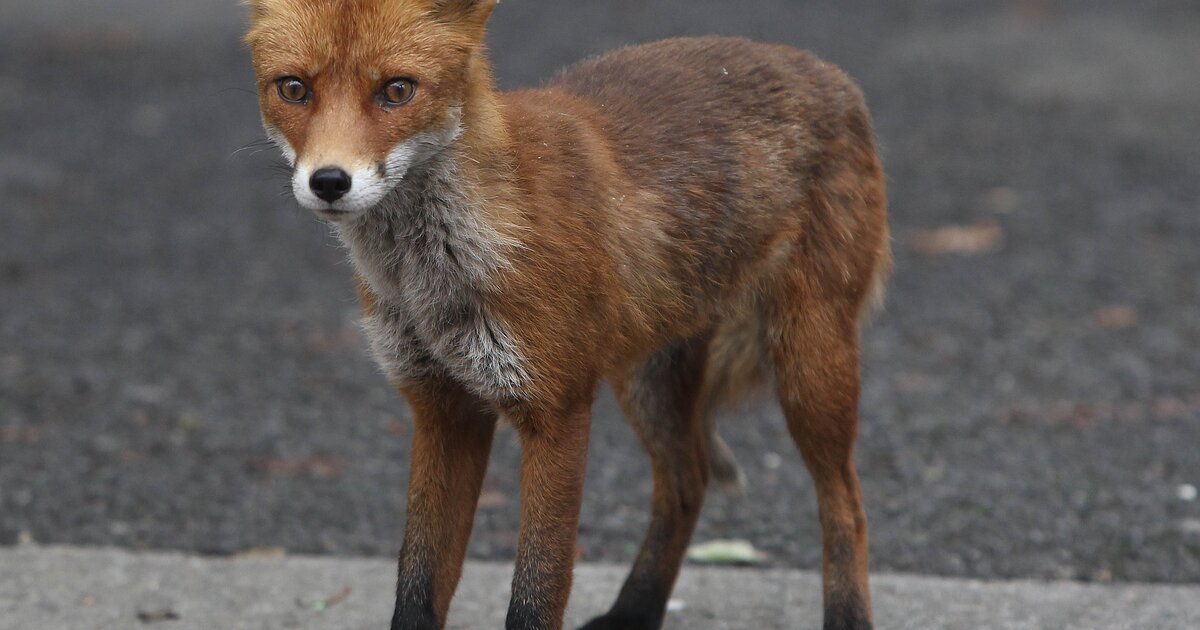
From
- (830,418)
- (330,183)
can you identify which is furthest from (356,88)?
(830,418)

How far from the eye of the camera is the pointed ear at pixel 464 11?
11.4ft

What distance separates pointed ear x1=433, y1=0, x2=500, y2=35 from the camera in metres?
3.48

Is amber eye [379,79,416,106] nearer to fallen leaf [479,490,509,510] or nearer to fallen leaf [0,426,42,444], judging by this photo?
fallen leaf [479,490,509,510]

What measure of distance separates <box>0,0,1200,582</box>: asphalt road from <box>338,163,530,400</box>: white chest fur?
1468mm

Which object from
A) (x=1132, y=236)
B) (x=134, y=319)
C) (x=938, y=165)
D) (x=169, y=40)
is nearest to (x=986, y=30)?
(x=938, y=165)

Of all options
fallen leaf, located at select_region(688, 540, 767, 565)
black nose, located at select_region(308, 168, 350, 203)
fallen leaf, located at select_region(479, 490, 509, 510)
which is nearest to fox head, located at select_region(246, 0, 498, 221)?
black nose, located at select_region(308, 168, 350, 203)

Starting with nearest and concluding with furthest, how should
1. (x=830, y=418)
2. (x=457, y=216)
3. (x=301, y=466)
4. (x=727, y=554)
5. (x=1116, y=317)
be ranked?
(x=457, y=216) < (x=830, y=418) < (x=727, y=554) < (x=301, y=466) < (x=1116, y=317)

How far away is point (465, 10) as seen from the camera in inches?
138

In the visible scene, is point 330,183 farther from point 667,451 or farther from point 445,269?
point 667,451

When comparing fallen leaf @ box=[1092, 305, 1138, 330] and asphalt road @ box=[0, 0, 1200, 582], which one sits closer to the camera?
asphalt road @ box=[0, 0, 1200, 582]

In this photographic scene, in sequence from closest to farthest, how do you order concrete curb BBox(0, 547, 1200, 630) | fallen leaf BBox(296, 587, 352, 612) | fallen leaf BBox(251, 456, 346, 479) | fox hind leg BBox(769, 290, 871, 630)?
1. fox hind leg BBox(769, 290, 871, 630)
2. concrete curb BBox(0, 547, 1200, 630)
3. fallen leaf BBox(296, 587, 352, 612)
4. fallen leaf BBox(251, 456, 346, 479)

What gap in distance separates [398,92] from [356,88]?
4.0 inches

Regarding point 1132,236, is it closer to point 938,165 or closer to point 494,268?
point 938,165

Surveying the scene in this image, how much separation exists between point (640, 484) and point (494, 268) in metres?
2.62
